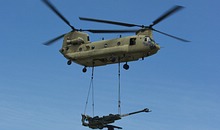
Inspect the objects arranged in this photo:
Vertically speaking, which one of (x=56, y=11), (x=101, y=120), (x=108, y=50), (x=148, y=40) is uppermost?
(x=56, y=11)

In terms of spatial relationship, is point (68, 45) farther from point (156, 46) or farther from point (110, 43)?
point (156, 46)

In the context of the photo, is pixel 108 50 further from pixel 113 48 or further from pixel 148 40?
pixel 148 40

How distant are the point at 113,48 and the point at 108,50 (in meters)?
0.74

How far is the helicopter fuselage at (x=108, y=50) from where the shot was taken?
7006 centimetres

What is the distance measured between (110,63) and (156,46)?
23.5ft

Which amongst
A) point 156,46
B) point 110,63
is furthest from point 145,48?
point 110,63

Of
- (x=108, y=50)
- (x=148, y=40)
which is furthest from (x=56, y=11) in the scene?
(x=148, y=40)

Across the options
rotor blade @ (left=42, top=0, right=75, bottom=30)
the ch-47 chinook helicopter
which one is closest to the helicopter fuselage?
the ch-47 chinook helicopter

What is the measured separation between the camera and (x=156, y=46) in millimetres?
69875

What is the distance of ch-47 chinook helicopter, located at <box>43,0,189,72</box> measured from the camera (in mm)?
70125

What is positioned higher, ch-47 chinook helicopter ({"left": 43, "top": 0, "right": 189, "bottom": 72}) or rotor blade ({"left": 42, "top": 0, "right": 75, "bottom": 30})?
rotor blade ({"left": 42, "top": 0, "right": 75, "bottom": 30})

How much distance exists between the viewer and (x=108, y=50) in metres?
71.8

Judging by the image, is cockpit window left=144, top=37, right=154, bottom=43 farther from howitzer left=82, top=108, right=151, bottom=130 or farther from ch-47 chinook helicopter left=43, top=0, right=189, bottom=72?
howitzer left=82, top=108, right=151, bottom=130

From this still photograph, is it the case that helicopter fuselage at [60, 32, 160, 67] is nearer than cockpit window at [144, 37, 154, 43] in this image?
No
